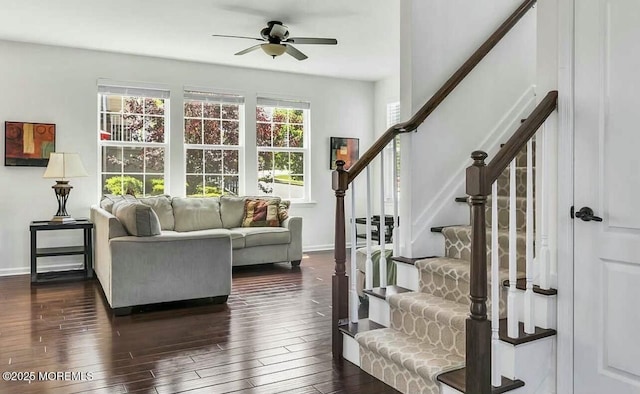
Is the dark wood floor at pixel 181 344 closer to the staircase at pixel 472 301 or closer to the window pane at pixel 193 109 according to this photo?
the staircase at pixel 472 301

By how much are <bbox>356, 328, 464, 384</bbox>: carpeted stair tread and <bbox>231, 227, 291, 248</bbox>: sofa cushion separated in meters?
3.26

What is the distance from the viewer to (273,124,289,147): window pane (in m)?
7.20

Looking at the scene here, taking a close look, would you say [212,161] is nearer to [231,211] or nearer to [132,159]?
[231,211]

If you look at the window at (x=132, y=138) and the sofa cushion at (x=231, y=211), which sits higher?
the window at (x=132, y=138)

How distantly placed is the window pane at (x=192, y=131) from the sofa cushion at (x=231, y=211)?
92 centimetres

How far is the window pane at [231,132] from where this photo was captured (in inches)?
269

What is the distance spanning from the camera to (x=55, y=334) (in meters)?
3.41

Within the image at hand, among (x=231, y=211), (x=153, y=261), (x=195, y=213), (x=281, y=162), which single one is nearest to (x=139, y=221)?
(x=153, y=261)

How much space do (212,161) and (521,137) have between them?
5.23m

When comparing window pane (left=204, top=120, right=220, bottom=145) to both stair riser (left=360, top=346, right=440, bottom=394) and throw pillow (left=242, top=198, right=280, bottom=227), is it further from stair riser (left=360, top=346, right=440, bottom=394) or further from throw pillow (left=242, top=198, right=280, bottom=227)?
stair riser (left=360, top=346, right=440, bottom=394)

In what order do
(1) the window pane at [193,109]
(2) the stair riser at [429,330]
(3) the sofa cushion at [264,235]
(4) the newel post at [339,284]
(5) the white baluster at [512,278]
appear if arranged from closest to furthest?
1. (5) the white baluster at [512,278]
2. (2) the stair riser at [429,330]
3. (4) the newel post at [339,284]
4. (3) the sofa cushion at [264,235]
5. (1) the window pane at [193,109]

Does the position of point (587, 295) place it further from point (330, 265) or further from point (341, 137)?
point (341, 137)

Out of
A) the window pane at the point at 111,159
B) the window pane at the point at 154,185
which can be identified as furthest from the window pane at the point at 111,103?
the window pane at the point at 154,185

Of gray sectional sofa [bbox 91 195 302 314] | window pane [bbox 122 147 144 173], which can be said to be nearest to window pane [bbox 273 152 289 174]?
Result: window pane [bbox 122 147 144 173]
